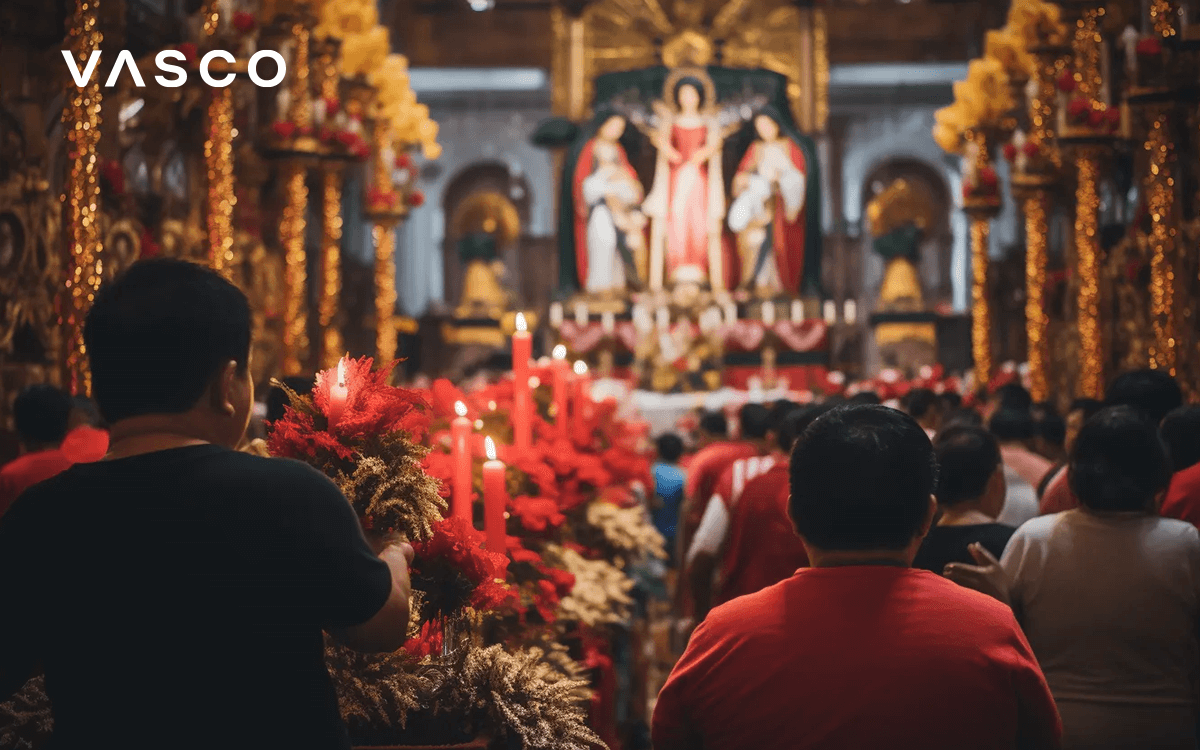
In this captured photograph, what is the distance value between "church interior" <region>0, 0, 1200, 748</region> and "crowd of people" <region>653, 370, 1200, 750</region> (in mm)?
592

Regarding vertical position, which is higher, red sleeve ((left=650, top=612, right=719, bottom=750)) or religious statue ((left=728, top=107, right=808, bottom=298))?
religious statue ((left=728, top=107, right=808, bottom=298))

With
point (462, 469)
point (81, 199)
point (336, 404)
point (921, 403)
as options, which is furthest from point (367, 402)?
point (921, 403)

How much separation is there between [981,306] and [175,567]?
48.3 feet

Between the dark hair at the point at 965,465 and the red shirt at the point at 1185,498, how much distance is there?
0.76 m

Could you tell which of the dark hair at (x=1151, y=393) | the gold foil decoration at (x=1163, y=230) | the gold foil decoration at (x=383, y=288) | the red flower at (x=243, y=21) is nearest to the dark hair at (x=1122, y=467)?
the dark hair at (x=1151, y=393)

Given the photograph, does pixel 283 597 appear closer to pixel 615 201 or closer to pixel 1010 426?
pixel 1010 426

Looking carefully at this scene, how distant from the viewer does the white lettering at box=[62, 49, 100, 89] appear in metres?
7.21

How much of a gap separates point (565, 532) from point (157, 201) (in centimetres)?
681

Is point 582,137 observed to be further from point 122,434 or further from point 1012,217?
point 122,434

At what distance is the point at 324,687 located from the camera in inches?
85.4

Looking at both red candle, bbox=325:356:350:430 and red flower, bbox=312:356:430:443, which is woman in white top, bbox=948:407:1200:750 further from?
red candle, bbox=325:356:350:430

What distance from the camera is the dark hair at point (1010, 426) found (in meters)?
6.16

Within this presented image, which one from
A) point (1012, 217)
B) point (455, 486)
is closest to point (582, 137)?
point (1012, 217)

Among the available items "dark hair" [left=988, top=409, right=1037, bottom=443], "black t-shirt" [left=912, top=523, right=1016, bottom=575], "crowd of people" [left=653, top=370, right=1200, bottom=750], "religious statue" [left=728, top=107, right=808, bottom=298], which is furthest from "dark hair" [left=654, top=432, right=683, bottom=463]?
"religious statue" [left=728, top=107, right=808, bottom=298]
